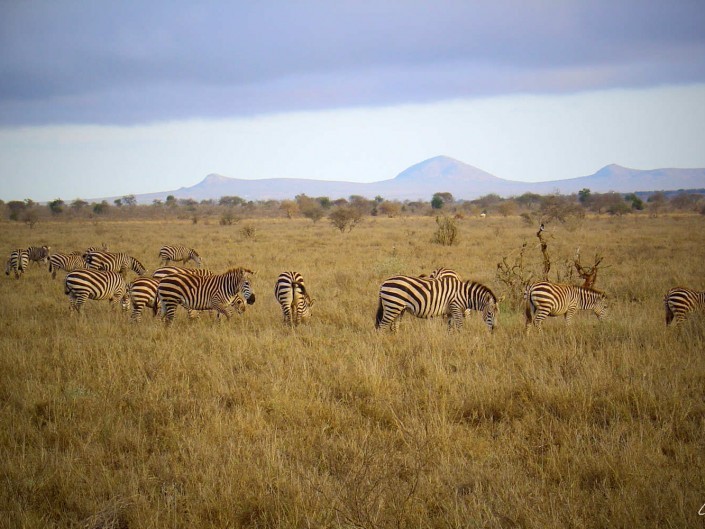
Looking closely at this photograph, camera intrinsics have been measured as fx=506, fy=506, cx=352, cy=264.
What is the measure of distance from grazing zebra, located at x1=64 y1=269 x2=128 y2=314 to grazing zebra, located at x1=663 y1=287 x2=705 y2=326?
37.9ft

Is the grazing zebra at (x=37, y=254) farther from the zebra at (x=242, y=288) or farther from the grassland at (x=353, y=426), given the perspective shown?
the grassland at (x=353, y=426)

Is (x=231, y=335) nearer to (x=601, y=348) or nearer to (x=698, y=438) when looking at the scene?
Answer: (x=601, y=348)

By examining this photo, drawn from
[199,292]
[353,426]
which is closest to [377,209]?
[199,292]

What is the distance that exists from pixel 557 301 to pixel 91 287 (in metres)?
10.00

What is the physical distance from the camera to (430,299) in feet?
30.7

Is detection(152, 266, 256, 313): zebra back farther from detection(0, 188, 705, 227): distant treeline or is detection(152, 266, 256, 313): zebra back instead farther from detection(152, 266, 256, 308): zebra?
detection(0, 188, 705, 227): distant treeline

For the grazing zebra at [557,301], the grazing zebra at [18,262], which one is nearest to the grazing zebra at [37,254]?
the grazing zebra at [18,262]

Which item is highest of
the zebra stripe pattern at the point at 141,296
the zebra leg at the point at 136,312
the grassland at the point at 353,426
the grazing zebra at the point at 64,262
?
the grazing zebra at the point at 64,262

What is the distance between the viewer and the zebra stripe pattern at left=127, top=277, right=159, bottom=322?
10.6 metres

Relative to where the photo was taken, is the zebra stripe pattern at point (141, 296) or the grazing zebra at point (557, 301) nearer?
the grazing zebra at point (557, 301)

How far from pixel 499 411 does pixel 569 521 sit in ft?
6.69

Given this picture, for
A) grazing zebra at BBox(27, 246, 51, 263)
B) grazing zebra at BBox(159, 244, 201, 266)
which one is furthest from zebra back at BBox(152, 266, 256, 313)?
grazing zebra at BBox(27, 246, 51, 263)

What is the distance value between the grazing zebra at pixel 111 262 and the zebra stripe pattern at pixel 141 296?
6606 mm

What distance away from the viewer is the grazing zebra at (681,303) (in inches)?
345
